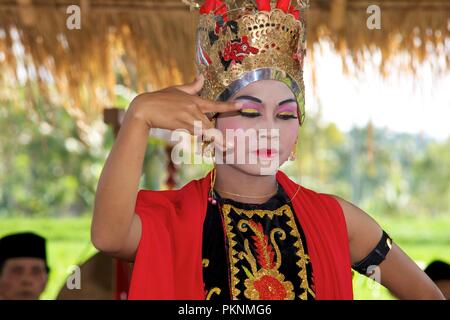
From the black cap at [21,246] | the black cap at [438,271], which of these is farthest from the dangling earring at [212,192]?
the black cap at [21,246]

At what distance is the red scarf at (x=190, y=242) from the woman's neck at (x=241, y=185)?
0.05 m

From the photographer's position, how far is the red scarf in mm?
1952

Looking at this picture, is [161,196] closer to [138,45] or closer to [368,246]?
[368,246]

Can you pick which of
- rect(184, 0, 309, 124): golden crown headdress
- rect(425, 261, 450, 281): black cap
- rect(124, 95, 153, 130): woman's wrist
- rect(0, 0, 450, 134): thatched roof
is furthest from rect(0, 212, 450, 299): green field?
rect(124, 95, 153, 130): woman's wrist

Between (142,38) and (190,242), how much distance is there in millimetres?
2316

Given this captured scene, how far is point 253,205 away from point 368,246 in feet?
1.13

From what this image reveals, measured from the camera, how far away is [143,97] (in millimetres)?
1805

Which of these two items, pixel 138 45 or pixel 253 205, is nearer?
pixel 253 205

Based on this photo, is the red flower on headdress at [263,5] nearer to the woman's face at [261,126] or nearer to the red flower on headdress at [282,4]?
the red flower on headdress at [282,4]

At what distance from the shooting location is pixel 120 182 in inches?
71.2

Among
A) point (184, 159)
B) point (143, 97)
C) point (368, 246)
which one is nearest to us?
point (143, 97)

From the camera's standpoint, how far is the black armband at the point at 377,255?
223 cm

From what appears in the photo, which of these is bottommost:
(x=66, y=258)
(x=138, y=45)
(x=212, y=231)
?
(x=66, y=258)
